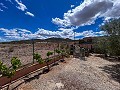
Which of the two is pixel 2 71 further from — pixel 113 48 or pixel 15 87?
pixel 113 48

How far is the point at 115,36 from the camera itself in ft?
84.1

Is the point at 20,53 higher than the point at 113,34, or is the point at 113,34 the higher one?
the point at 113,34

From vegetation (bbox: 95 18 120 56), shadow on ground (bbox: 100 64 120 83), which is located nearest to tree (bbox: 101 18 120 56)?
vegetation (bbox: 95 18 120 56)

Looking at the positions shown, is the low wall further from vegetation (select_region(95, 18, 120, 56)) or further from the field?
vegetation (select_region(95, 18, 120, 56))

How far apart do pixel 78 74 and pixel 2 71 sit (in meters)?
6.13

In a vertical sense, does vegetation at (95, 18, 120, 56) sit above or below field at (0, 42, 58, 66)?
above

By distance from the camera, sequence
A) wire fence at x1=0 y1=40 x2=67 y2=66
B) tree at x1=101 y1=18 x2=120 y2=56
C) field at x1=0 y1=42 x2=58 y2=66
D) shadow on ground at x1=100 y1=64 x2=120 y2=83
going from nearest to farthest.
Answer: shadow on ground at x1=100 y1=64 x2=120 y2=83, wire fence at x1=0 y1=40 x2=67 y2=66, field at x1=0 y1=42 x2=58 y2=66, tree at x1=101 y1=18 x2=120 y2=56

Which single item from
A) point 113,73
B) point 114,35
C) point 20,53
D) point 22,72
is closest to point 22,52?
point 20,53

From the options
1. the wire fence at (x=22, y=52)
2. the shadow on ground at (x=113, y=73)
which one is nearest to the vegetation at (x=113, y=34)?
the shadow on ground at (x=113, y=73)

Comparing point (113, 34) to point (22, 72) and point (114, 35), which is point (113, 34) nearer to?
point (114, 35)

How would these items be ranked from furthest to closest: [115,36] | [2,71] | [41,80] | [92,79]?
[115,36] → [92,79] → [41,80] → [2,71]

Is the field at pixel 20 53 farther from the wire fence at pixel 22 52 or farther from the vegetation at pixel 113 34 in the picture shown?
the vegetation at pixel 113 34

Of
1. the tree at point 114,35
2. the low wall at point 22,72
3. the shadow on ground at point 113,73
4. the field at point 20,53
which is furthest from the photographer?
the tree at point 114,35

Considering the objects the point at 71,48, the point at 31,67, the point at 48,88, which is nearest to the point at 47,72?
the point at 31,67
